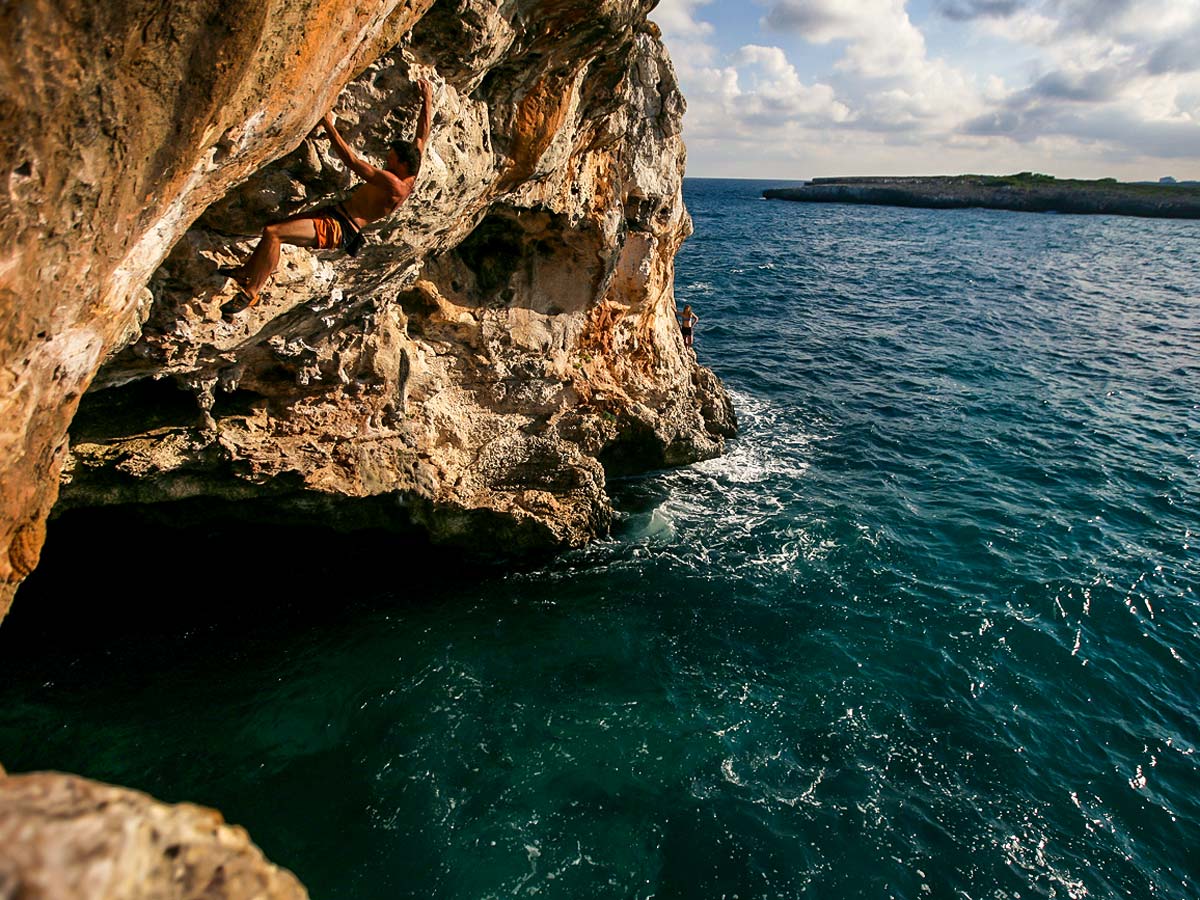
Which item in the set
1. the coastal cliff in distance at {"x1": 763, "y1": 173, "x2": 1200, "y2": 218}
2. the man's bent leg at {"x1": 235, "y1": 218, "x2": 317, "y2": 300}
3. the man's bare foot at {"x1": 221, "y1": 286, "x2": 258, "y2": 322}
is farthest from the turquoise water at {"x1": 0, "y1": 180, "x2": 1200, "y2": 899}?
the coastal cliff in distance at {"x1": 763, "y1": 173, "x2": 1200, "y2": 218}

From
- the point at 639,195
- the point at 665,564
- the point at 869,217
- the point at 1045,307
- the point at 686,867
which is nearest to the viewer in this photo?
the point at 686,867

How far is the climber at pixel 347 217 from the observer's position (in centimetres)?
770

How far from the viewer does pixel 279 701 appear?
10.5 meters

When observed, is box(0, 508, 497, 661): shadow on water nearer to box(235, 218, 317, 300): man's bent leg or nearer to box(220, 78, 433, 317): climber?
Result: box(220, 78, 433, 317): climber

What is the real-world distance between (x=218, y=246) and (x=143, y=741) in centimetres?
718

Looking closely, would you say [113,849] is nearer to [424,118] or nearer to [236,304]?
[236,304]

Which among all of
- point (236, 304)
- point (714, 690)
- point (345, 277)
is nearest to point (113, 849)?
point (236, 304)

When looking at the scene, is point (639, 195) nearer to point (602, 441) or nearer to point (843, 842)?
point (602, 441)

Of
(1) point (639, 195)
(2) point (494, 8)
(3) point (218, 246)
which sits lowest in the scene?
(3) point (218, 246)

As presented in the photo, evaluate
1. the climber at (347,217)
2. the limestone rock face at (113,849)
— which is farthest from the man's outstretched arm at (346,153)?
the limestone rock face at (113,849)

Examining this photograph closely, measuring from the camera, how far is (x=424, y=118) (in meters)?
8.11

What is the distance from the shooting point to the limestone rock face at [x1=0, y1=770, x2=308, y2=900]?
2191 millimetres

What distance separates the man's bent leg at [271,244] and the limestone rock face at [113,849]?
645 cm

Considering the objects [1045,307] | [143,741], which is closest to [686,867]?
[143,741]
